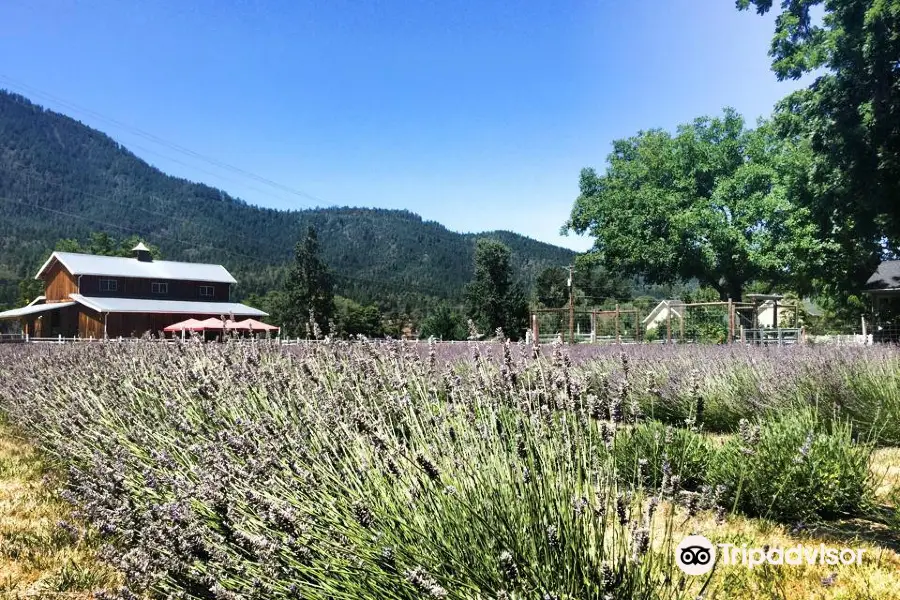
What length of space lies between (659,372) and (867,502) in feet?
11.7

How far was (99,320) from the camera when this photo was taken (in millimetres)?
36969

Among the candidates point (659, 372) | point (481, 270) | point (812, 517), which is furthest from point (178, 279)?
point (812, 517)

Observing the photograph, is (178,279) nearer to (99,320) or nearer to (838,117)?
(99,320)

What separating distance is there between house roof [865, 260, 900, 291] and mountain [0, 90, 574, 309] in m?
55.4

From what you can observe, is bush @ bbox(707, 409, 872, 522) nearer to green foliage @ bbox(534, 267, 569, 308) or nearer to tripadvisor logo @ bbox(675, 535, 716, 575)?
tripadvisor logo @ bbox(675, 535, 716, 575)

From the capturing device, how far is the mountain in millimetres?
94812

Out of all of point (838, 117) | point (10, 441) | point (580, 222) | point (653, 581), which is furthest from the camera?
point (580, 222)

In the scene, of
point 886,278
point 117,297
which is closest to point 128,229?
point 117,297

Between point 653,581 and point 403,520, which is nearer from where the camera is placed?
point 653,581

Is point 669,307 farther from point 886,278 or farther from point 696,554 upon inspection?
point 696,554

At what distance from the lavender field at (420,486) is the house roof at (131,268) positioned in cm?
4118

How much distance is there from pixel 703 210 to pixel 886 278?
860 cm

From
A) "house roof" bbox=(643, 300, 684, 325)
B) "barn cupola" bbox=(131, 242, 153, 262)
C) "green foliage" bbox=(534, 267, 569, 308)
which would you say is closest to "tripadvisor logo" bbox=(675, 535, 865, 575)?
"house roof" bbox=(643, 300, 684, 325)

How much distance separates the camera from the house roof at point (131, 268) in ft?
130
